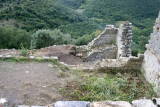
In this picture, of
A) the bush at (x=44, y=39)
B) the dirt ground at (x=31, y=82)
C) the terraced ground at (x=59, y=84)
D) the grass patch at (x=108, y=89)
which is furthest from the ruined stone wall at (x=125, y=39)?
the bush at (x=44, y=39)

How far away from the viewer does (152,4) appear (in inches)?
2093

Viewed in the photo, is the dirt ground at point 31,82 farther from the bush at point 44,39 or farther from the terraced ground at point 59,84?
the bush at point 44,39

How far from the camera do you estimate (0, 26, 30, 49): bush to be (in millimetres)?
20700

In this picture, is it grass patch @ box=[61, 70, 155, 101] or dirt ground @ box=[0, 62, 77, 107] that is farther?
grass patch @ box=[61, 70, 155, 101]

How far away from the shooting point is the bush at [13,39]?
20.7 meters

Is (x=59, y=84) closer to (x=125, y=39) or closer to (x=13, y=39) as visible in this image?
(x=125, y=39)

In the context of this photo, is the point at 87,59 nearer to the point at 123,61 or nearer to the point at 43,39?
the point at 123,61

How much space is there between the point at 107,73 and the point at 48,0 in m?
37.6

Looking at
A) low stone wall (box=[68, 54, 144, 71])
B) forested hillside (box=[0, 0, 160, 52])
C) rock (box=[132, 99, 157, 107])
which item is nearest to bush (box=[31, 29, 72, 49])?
forested hillside (box=[0, 0, 160, 52])

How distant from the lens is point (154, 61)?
316 inches

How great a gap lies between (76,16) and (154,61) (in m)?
37.7

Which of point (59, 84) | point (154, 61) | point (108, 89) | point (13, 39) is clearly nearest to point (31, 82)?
point (59, 84)

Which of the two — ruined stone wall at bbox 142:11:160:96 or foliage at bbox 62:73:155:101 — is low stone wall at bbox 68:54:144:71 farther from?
foliage at bbox 62:73:155:101

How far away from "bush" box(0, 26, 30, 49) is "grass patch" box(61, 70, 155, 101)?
511 inches
